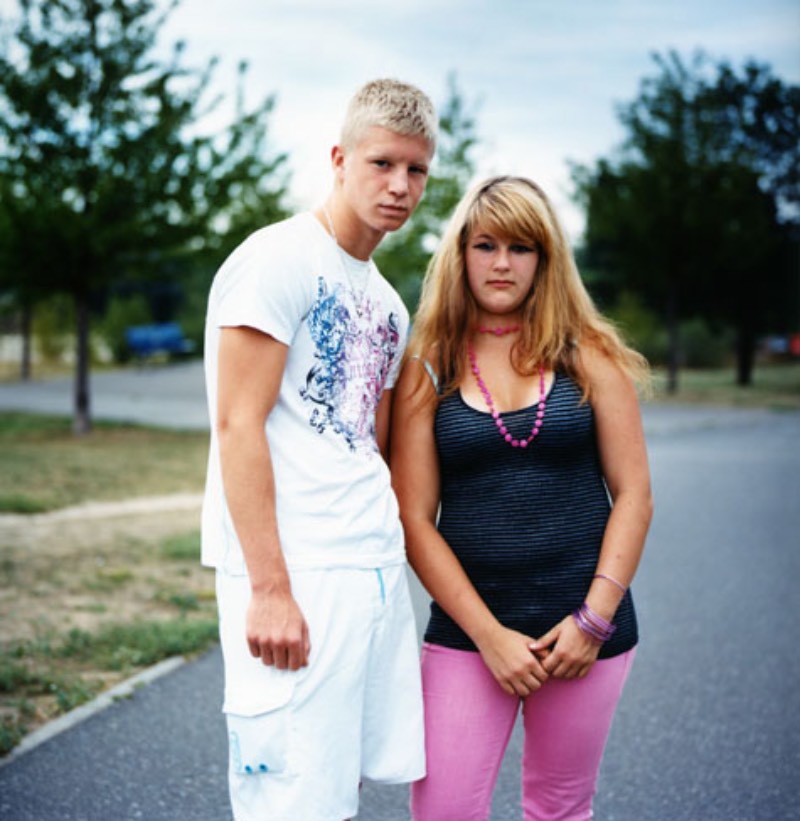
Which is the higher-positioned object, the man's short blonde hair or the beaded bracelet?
the man's short blonde hair

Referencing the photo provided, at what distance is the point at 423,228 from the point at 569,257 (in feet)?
57.4

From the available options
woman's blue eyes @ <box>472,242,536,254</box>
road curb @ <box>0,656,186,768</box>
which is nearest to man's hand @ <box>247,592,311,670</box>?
woman's blue eyes @ <box>472,242,536,254</box>

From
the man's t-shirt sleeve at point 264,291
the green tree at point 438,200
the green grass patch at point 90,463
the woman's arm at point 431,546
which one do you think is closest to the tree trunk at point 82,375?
the green grass patch at point 90,463

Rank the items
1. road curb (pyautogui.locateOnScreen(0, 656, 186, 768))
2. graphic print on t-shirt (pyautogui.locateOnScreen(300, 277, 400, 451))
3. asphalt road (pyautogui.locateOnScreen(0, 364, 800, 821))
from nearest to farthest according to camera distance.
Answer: graphic print on t-shirt (pyautogui.locateOnScreen(300, 277, 400, 451))
asphalt road (pyautogui.locateOnScreen(0, 364, 800, 821))
road curb (pyautogui.locateOnScreen(0, 656, 186, 768))

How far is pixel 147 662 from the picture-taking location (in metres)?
4.68

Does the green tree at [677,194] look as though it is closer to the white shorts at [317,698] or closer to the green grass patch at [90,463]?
the green grass patch at [90,463]

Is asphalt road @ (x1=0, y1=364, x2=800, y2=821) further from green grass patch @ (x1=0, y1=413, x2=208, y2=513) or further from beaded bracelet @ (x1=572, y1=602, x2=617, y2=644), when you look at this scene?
green grass patch @ (x1=0, y1=413, x2=208, y2=513)

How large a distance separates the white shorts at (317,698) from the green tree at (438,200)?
16625mm

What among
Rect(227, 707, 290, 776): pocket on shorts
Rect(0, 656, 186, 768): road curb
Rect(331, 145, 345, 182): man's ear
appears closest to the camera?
Rect(227, 707, 290, 776): pocket on shorts

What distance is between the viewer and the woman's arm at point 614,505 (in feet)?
7.32

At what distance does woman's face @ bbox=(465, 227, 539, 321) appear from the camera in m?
2.31

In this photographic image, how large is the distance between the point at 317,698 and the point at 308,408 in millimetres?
586

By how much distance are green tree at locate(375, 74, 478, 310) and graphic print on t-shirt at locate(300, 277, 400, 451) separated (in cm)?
1642

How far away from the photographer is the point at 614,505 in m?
2.33
